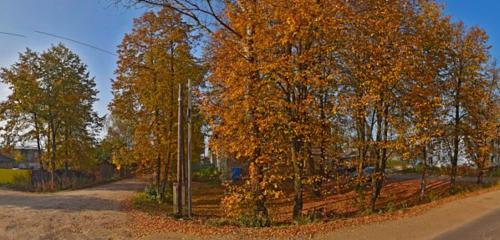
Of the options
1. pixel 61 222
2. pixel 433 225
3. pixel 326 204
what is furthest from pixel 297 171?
pixel 326 204

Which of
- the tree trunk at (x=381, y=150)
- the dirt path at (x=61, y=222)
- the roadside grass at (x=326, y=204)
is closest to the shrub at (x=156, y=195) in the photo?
the roadside grass at (x=326, y=204)

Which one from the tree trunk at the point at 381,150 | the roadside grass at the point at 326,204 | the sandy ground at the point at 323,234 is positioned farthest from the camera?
the tree trunk at the point at 381,150

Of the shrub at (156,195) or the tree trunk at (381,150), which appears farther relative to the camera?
the shrub at (156,195)

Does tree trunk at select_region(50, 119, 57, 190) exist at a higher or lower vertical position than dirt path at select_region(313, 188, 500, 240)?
higher

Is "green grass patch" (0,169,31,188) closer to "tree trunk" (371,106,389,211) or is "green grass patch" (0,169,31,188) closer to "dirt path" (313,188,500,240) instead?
"tree trunk" (371,106,389,211)

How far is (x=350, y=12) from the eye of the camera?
13.9 metres

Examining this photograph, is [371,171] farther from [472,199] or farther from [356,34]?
[356,34]

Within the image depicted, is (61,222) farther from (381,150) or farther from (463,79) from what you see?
Result: (463,79)

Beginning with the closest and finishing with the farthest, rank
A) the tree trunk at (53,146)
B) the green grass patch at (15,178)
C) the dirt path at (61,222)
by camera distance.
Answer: the dirt path at (61,222) < the green grass patch at (15,178) < the tree trunk at (53,146)

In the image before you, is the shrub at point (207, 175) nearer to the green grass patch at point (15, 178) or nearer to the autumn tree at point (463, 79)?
the green grass patch at point (15, 178)

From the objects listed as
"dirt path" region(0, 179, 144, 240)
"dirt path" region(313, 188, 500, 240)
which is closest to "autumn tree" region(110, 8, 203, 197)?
"dirt path" region(0, 179, 144, 240)

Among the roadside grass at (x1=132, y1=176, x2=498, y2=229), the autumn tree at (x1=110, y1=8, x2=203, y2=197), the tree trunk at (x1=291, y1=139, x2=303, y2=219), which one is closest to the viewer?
the tree trunk at (x1=291, y1=139, x2=303, y2=219)

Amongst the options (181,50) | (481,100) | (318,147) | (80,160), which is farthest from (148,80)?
(481,100)

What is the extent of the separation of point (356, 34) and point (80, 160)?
81.3 ft
